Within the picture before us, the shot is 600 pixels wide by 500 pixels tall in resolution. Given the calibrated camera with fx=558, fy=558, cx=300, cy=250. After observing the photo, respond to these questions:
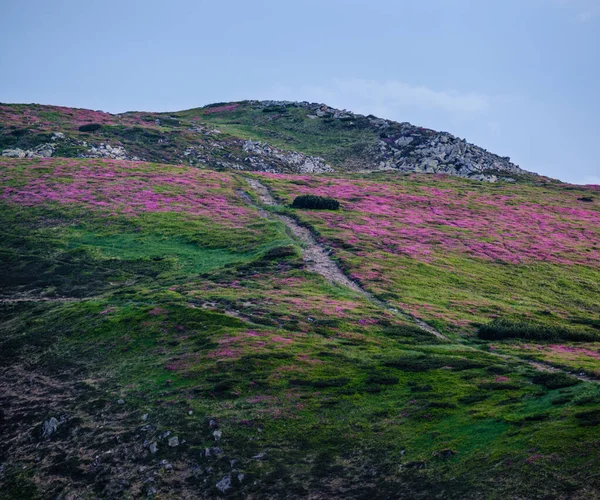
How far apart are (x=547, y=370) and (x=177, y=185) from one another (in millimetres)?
71747

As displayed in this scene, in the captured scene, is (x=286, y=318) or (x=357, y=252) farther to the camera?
(x=357, y=252)

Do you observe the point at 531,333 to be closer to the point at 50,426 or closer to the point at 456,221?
the point at 50,426

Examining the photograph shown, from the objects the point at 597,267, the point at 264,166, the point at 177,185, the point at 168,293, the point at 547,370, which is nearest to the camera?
the point at 547,370

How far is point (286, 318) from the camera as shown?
45.0 m

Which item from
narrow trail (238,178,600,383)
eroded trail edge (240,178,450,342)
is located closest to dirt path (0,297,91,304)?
eroded trail edge (240,178,450,342)

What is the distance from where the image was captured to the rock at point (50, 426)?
3027 cm

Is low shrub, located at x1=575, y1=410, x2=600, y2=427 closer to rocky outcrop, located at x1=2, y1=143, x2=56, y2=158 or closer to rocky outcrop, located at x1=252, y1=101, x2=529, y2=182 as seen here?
rocky outcrop, located at x1=2, y1=143, x2=56, y2=158

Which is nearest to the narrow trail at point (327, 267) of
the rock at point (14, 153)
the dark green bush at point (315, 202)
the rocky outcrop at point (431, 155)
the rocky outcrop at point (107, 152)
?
the dark green bush at point (315, 202)

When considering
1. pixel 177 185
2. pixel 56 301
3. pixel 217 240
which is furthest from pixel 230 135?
pixel 56 301

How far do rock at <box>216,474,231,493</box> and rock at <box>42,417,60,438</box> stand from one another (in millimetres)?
11214

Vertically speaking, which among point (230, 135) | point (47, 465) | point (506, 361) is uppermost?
point (230, 135)

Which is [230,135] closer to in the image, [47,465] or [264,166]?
[264,166]

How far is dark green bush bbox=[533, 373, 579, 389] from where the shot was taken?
2978cm

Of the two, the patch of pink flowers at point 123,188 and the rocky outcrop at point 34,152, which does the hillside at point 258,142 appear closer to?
the rocky outcrop at point 34,152
